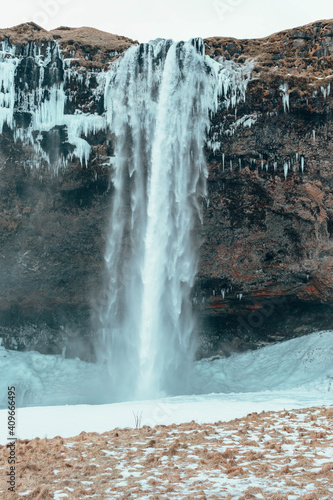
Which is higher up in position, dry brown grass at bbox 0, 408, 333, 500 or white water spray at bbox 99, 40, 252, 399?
white water spray at bbox 99, 40, 252, 399

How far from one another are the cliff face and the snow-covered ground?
1.38 m

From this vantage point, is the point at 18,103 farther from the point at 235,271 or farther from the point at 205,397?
the point at 205,397

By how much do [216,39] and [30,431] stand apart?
17979 millimetres

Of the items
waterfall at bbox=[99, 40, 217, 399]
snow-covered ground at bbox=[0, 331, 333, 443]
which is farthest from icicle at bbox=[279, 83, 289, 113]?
snow-covered ground at bbox=[0, 331, 333, 443]

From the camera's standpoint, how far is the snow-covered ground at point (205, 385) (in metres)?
14.4

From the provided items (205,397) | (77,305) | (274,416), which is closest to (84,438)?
(274,416)

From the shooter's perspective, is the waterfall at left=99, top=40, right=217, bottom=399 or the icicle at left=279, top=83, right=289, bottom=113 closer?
the icicle at left=279, top=83, right=289, bottom=113

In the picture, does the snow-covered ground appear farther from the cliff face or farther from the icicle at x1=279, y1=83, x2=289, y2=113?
the icicle at x1=279, y1=83, x2=289, y2=113

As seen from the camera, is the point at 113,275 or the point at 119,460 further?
the point at 113,275

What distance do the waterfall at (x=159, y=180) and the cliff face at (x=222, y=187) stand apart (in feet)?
2.07

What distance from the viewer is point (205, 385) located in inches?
924

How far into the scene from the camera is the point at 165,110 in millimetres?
22500

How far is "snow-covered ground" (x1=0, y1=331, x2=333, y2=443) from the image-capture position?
47.1 ft

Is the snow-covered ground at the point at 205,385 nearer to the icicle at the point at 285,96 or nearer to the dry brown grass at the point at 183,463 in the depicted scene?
the dry brown grass at the point at 183,463
